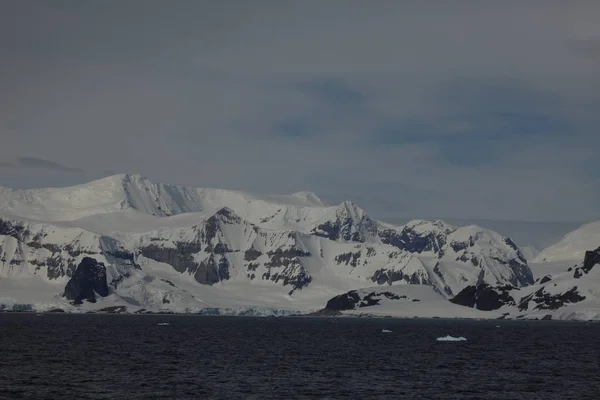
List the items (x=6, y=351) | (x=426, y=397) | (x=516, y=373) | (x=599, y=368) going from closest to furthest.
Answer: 1. (x=426, y=397)
2. (x=516, y=373)
3. (x=599, y=368)
4. (x=6, y=351)

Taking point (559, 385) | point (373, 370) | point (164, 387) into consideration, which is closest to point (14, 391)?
point (164, 387)

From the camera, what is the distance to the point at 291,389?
136 m

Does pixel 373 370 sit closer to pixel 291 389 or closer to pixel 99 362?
→ pixel 291 389

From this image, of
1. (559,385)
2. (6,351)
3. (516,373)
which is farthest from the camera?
(6,351)

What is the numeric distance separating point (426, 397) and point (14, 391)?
50971 mm

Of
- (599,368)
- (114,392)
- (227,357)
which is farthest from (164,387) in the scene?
(599,368)

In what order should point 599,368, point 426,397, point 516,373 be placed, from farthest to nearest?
1. point 599,368
2. point 516,373
3. point 426,397

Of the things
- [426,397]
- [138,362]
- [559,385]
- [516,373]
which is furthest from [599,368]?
[138,362]

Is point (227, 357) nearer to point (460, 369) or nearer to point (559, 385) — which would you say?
point (460, 369)

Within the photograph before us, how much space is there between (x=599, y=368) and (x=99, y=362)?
83.3 meters

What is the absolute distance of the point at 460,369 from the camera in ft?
549

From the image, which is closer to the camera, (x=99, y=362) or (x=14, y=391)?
(x=14, y=391)

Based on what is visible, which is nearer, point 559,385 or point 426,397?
point 426,397

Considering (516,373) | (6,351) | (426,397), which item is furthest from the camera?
(6,351)
